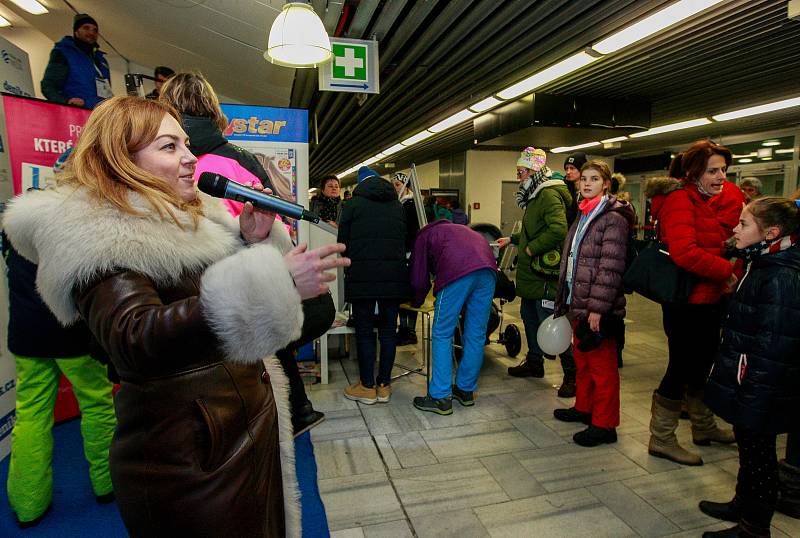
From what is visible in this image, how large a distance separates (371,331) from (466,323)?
0.71m

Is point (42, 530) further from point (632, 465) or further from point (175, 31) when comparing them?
point (175, 31)

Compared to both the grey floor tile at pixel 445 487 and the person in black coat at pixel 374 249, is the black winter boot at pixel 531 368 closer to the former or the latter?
the person in black coat at pixel 374 249

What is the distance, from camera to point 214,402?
2.92 feet

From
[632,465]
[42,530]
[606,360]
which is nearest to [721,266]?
[606,360]

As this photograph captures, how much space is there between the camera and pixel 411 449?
2.76m

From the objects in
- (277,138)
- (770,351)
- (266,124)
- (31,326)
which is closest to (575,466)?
(770,351)

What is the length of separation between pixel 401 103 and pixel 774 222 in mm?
6184

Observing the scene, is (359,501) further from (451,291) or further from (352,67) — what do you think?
(352,67)

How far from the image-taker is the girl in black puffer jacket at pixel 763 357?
1.78 metres

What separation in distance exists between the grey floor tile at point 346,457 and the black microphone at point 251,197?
192 cm

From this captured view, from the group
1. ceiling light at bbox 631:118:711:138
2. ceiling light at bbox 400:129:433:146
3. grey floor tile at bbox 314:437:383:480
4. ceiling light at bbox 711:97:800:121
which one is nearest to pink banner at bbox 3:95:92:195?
grey floor tile at bbox 314:437:383:480

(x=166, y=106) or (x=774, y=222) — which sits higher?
(x=166, y=106)

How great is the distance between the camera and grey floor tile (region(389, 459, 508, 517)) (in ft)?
7.29

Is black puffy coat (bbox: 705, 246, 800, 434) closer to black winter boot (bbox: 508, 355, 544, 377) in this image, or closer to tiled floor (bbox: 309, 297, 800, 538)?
tiled floor (bbox: 309, 297, 800, 538)
